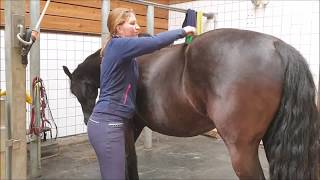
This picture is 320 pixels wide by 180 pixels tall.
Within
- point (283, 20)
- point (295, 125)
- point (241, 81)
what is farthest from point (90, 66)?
point (283, 20)

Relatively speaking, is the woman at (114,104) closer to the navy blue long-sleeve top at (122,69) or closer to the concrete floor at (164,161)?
the navy blue long-sleeve top at (122,69)

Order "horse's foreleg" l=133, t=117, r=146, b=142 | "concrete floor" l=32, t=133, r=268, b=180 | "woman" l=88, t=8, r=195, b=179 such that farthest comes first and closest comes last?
"concrete floor" l=32, t=133, r=268, b=180, "horse's foreleg" l=133, t=117, r=146, b=142, "woman" l=88, t=8, r=195, b=179

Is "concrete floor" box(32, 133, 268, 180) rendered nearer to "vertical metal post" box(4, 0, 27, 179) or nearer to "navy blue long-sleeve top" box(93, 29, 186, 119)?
"navy blue long-sleeve top" box(93, 29, 186, 119)

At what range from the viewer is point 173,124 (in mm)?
1713

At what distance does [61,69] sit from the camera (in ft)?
12.5

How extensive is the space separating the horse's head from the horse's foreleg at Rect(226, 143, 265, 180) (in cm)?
116

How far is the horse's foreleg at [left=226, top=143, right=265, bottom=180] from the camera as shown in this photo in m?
1.41

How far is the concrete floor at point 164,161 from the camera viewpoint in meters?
2.83

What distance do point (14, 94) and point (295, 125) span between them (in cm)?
114

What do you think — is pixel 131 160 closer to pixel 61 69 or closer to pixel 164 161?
pixel 164 161

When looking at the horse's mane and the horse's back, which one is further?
the horse's mane

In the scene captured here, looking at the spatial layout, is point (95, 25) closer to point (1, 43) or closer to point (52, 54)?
point (52, 54)

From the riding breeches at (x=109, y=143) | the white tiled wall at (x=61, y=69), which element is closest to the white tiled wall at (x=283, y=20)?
the white tiled wall at (x=61, y=69)

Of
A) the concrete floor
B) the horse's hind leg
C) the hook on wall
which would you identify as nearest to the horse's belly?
the horse's hind leg
